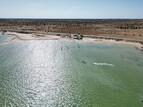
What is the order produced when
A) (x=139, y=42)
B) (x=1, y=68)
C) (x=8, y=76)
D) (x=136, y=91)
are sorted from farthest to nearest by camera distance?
1. (x=139, y=42)
2. (x=1, y=68)
3. (x=8, y=76)
4. (x=136, y=91)

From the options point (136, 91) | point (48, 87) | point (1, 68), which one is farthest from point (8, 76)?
point (136, 91)

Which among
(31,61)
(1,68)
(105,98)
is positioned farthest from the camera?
(31,61)

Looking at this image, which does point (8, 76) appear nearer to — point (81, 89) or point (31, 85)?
point (31, 85)

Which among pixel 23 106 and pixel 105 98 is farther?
pixel 105 98

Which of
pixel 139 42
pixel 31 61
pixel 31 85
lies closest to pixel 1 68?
pixel 31 61

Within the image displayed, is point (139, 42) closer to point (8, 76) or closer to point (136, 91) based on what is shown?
point (136, 91)

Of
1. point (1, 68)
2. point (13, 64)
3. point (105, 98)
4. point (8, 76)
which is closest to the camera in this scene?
point (105, 98)
